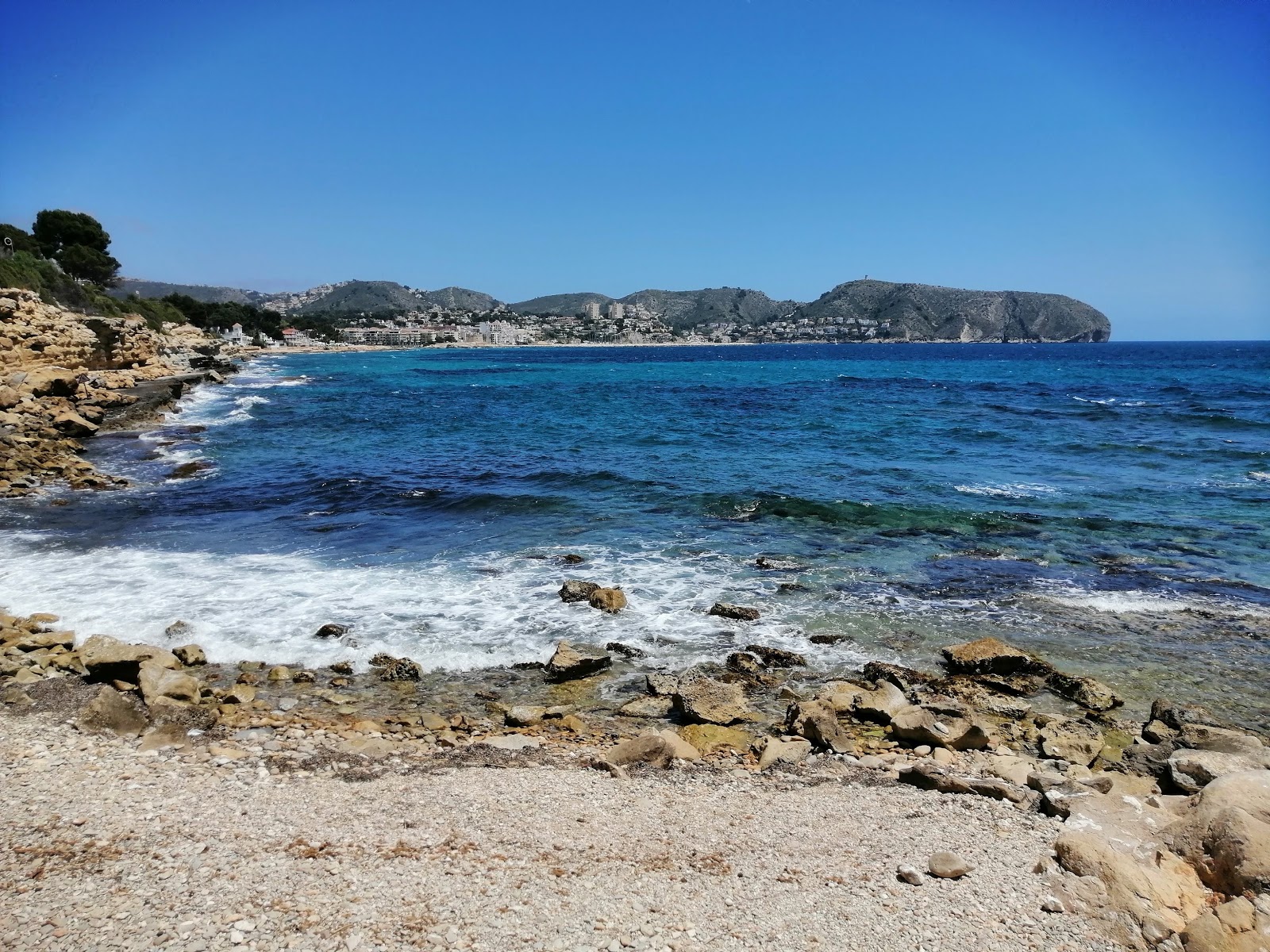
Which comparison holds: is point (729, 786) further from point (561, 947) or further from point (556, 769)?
point (561, 947)

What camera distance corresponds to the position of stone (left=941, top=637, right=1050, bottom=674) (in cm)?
1070

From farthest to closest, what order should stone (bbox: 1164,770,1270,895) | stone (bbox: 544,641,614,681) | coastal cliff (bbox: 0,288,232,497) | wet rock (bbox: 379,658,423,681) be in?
coastal cliff (bbox: 0,288,232,497)
stone (bbox: 544,641,614,681)
wet rock (bbox: 379,658,423,681)
stone (bbox: 1164,770,1270,895)

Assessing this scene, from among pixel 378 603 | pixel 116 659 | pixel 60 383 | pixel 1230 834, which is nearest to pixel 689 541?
pixel 378 603

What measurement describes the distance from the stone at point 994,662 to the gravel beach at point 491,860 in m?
4.12

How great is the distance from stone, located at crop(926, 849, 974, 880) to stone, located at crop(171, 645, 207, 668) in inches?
394

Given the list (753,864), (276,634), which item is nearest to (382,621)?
(276,634)

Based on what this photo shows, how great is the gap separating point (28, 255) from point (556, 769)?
2945 inches

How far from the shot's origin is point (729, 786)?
743cm

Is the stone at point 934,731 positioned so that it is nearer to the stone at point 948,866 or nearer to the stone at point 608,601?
the stone at point 948,866

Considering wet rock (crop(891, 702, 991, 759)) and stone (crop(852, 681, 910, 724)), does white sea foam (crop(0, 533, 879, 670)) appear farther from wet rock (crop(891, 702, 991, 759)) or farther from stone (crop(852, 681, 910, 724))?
wet rock (crop(891, 702, 991, 759))

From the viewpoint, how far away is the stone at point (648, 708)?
31.4 ft

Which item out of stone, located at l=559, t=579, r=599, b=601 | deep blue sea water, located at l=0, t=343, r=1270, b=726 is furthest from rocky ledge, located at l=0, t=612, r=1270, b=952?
stone, located at l=559, t=579, r=599, b=601

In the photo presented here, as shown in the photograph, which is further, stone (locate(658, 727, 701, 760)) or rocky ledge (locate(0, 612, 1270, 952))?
stone (locate(658, 727, 701, 760))

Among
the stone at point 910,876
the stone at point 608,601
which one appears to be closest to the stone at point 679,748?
the stone at point 910,876
